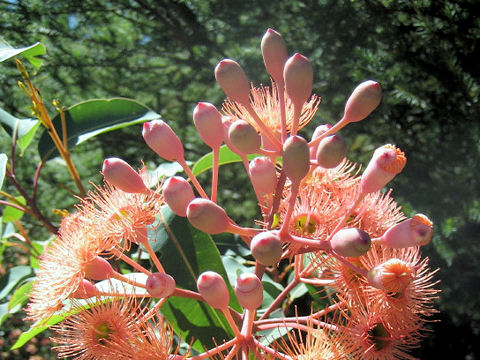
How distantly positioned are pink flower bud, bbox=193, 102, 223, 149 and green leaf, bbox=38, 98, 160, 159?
0.74 meters

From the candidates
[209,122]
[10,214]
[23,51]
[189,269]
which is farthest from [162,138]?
[10,214]

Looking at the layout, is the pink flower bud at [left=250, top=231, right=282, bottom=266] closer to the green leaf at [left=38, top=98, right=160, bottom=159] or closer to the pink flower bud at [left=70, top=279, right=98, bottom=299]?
the pink flower bud at [left=70, top=279, right=98, bottom=299]

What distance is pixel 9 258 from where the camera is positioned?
322 cm

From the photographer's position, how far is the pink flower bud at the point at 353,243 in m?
1.03

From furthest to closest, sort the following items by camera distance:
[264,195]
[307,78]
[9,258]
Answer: [9,258] → [264,195] → [307,78]

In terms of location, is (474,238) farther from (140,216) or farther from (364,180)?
(140,216)

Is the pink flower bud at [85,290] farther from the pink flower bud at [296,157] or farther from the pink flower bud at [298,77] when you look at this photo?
the pink flower bud at [298,77]

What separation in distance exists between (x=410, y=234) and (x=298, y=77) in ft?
1.51

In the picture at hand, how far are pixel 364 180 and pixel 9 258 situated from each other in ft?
9.11

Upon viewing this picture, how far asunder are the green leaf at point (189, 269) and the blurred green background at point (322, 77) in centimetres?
80

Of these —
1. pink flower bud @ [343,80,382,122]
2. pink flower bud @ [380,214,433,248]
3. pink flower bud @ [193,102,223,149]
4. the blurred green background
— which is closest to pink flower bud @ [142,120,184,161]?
pink flower bud @ [193,102,223,149]

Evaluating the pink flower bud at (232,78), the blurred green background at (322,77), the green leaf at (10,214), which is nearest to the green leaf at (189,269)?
the pink flower bud at (232,78)

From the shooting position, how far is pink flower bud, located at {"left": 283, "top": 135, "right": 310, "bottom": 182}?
103 cm

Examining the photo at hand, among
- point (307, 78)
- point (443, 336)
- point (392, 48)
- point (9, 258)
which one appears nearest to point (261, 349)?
point (307, 78)
